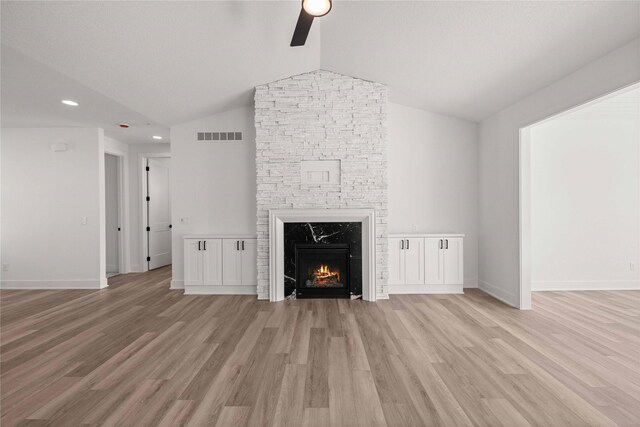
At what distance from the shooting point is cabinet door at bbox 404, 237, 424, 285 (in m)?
4.71

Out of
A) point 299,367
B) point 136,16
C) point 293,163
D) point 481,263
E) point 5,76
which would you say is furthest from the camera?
point 481,263

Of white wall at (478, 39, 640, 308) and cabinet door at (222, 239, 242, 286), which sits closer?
white wall at (478, 39, 640, 308)

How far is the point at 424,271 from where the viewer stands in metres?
4.73

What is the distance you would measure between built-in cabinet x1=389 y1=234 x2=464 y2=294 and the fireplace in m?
0.77

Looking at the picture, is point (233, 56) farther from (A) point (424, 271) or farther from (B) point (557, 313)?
(B) point (557, 313)

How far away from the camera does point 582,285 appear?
15.7 feet

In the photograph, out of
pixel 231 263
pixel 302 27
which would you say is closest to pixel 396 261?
pixel 231 263

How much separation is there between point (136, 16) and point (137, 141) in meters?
4.29

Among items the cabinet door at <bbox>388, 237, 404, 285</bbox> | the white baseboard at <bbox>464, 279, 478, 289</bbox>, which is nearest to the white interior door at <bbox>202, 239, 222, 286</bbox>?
the cabinet door at <bbox>388, 237, 404, 285</bbox>

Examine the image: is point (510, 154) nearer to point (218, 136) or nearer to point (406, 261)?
point (406, 261)

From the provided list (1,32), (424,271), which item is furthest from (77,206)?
(424,271)

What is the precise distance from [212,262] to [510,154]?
4477mm

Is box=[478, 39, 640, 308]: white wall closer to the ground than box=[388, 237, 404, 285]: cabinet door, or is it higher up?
higher up

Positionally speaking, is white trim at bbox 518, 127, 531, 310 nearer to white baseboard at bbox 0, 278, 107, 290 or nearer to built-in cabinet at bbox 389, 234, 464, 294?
built-in cabinet at bbox 389, 234, 464, 294
